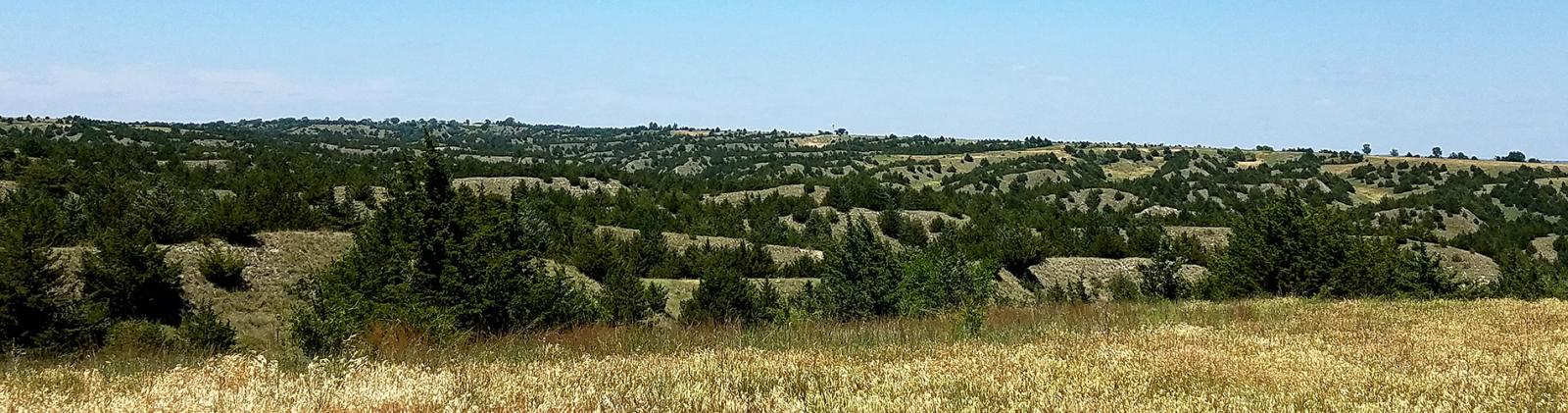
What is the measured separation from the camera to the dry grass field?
557cm

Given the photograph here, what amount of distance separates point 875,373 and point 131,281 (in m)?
19.4

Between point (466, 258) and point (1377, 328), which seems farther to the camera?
point (466, 258)

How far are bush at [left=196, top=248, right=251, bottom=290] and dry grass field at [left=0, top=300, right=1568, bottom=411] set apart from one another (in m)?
15.9

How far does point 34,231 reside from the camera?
19438 millimetres

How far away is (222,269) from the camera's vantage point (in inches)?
901

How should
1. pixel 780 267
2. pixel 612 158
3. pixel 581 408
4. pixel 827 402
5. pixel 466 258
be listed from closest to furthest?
1. pixel 581 408
2. pixel 827 402
3. pixel 466 258
4. pixel 780 267
5. pixel 612 158

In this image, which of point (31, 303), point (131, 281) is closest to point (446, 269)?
point (31, 303)

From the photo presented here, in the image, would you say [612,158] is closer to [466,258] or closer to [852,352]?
[466,258]

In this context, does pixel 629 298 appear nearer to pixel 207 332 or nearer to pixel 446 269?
pixel 446 269

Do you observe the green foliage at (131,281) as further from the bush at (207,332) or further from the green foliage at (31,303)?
the bush at (207,332)

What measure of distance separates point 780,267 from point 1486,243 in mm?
38154

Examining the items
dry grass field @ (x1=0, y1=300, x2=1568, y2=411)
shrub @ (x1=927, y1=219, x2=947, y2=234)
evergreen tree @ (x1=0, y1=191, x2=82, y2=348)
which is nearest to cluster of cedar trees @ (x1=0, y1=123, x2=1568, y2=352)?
evergreen tree @ (x1=0, y1=191, x2=82, y2=348)

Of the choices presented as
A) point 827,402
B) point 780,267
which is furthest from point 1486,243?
point 827,402

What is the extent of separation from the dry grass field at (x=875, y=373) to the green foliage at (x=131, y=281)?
1296cm
